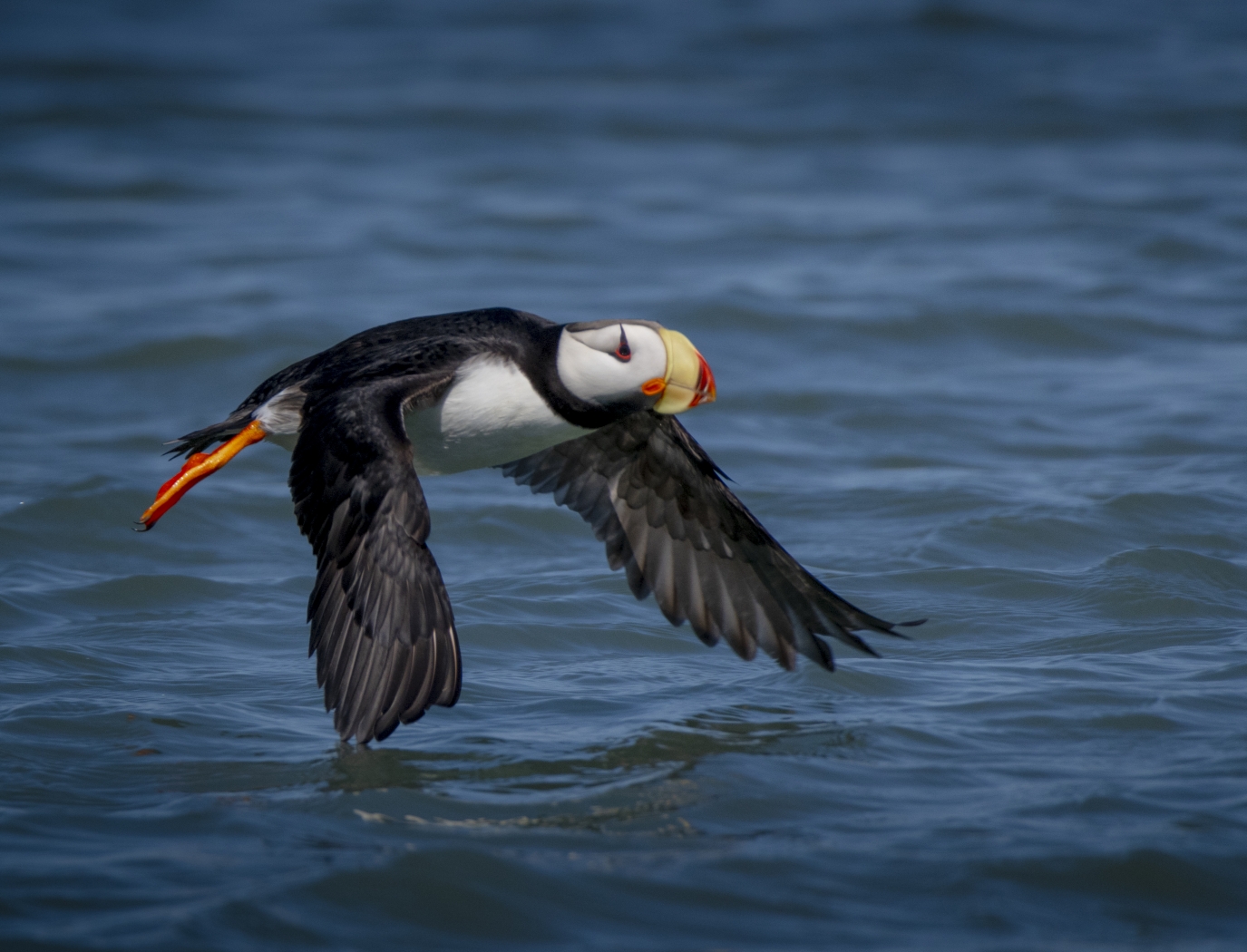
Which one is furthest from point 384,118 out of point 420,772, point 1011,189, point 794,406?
→ point 420,772

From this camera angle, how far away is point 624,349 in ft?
15.2

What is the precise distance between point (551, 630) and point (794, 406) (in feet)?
12.0

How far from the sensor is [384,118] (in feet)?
55.4

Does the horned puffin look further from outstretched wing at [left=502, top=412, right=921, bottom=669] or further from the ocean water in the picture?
the ocean water

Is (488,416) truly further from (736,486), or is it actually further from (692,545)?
(736,486)

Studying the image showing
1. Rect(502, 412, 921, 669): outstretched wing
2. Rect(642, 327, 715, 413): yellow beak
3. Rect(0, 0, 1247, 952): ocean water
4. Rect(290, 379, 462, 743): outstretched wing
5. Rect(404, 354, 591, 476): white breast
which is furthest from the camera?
Rect(502, 412, 921, 669): outstretched wing

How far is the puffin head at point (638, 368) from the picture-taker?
15.0ft

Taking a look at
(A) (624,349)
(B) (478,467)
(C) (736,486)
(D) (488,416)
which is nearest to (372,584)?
(D) (488,416)

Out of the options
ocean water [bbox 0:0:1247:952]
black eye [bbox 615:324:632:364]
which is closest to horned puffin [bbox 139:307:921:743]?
black eye [bbox 615:324:632:364]

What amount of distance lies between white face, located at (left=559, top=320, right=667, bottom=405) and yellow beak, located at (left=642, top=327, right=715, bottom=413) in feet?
0.07

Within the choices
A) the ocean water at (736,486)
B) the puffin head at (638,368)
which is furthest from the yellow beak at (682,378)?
the ocean water at (736,486)

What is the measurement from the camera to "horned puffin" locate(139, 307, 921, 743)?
13.9 ft

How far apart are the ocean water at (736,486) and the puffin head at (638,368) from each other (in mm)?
1117

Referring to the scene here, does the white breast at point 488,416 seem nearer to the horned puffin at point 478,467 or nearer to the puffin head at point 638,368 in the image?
the horned puffin at point 478,467
